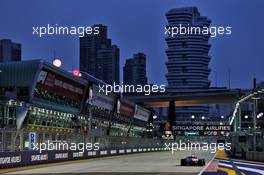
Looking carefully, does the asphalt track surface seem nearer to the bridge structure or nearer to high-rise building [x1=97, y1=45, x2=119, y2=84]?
high-rise building [x1=97, y1=45, x2=119, y2=84]

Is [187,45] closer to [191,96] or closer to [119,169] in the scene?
[119,169]

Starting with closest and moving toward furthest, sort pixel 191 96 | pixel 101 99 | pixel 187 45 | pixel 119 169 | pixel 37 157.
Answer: pixel 119 169
pixel 37 157
pixel 187 45
pixel 101 99
pixel 191 96

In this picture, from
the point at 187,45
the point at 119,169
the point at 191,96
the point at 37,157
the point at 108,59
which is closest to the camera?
the point at 119,169

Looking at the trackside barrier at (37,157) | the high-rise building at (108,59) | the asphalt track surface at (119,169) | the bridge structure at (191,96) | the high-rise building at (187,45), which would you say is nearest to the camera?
the asphalt track surface at (119,169)

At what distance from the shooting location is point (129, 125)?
4564 inches

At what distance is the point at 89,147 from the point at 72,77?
9.26 meters

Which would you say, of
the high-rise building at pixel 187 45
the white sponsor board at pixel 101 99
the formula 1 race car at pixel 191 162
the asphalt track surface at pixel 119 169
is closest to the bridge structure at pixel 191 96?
the high-rise building at pixel 187 45

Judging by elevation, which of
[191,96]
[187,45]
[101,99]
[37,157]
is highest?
[191,96]

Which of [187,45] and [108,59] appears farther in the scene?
[108,59]

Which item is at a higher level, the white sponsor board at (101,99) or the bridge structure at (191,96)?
the bridge structure at (191,96)

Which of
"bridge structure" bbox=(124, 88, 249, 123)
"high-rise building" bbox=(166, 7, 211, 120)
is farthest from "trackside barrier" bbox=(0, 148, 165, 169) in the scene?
"bridge structure" bbox=(124, 88, 249, 123)

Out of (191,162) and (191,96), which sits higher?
(191,96)

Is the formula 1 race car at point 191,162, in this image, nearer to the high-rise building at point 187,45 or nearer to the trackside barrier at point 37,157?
the high-rise building at point 187,45

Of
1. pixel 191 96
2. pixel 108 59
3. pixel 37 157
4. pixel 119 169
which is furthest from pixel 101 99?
pixel 191 96
